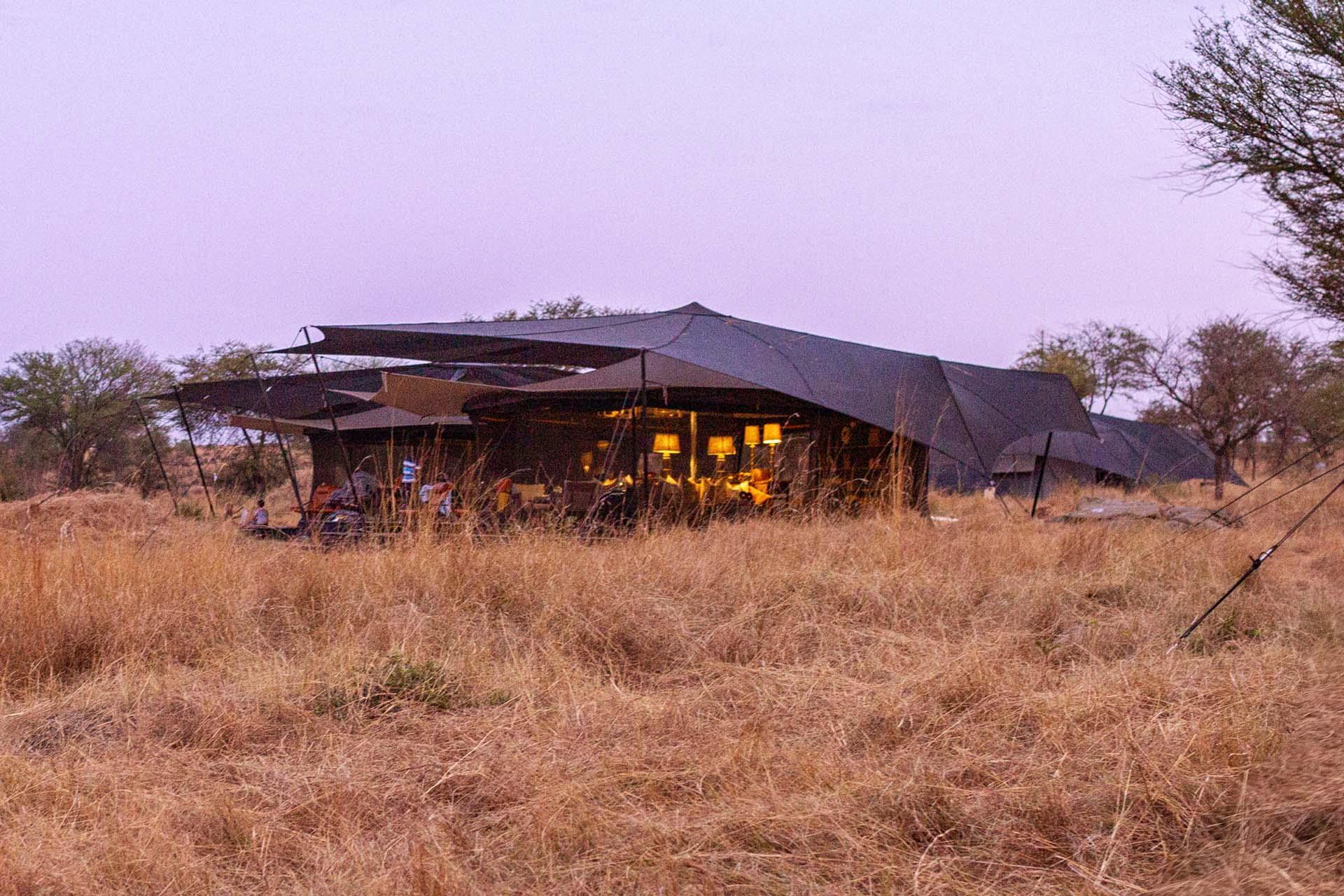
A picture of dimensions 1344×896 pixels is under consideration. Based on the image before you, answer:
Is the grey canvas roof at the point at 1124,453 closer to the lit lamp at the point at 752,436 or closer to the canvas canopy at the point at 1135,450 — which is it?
the canvas canopy at the point at 1135,450

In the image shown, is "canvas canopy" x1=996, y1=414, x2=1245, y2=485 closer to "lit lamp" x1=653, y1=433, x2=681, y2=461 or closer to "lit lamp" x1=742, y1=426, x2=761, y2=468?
"lit lamp" x1=742, y1=426, x2=761, y2=468

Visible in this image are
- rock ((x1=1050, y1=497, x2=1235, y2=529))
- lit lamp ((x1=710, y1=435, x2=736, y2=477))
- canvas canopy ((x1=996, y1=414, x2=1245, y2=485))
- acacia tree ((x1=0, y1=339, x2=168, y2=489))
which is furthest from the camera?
acacia tree ((x1=0, y1=339, x2=168, y2=489))

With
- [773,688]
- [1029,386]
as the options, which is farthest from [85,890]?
[1029,386]

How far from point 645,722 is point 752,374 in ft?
17.5

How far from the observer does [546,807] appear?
206 cm

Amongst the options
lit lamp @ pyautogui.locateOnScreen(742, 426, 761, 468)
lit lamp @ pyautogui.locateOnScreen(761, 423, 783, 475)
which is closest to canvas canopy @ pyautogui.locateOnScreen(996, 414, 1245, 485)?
lit lamp @ pyautogui.locateOnScreen(761, 423, 783, 475)

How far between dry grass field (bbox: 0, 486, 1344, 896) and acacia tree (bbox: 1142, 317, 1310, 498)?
37.1ft

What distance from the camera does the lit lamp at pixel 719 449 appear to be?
33.0 feet

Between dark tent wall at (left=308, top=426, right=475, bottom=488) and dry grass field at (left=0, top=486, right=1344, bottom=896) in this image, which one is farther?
dark tent wall at (left=308, top=426, right=475, bottom=488)

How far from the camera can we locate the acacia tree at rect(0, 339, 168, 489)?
16688 millimetres

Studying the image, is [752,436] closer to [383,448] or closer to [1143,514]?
[1143,514]

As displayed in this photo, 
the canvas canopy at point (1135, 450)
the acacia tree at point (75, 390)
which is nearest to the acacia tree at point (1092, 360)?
the canvas canopy at point (1135, 450)

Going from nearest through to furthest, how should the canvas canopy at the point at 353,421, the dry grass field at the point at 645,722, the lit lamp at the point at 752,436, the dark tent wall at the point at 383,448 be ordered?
the dry grass field at the point at 645,722, the lit lamp at the point at 752,436, the canvas canopy at the point at 353,421, the dark tent wall at the point at 383,448

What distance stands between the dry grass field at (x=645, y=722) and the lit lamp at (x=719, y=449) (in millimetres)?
5081
